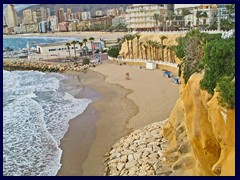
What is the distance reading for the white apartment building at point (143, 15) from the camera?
5535 centimetres

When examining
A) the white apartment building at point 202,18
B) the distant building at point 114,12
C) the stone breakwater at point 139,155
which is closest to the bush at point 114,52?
the white apartment building at point 202,18

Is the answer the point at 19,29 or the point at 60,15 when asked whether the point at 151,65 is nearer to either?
the point at 60,15

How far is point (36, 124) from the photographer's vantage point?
1880cm

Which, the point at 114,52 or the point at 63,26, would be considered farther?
the point at 63,26

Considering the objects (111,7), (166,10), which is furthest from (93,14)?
(166,10)

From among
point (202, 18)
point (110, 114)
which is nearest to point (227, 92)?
point (110, 114)

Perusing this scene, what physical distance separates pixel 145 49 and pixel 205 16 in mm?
13310

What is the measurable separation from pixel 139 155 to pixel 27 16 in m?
89.1

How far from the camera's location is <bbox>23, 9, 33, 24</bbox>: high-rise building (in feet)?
305

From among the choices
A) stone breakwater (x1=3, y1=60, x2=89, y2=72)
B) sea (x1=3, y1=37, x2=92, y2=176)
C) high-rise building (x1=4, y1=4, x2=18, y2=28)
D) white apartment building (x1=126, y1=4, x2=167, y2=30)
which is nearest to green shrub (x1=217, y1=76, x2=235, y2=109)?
sea (x1=3, y1=37, x2=92, y2=176)

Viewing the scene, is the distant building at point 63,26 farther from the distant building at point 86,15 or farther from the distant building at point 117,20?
the distant building at point 117,20

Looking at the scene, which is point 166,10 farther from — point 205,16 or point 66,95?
point 66,95

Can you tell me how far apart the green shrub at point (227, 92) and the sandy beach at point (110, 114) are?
5.68 metres

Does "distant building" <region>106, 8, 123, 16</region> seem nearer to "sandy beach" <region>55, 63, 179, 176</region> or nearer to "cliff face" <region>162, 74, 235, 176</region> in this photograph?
"sandy beach" <region>55, 63, 179, 176</region>
